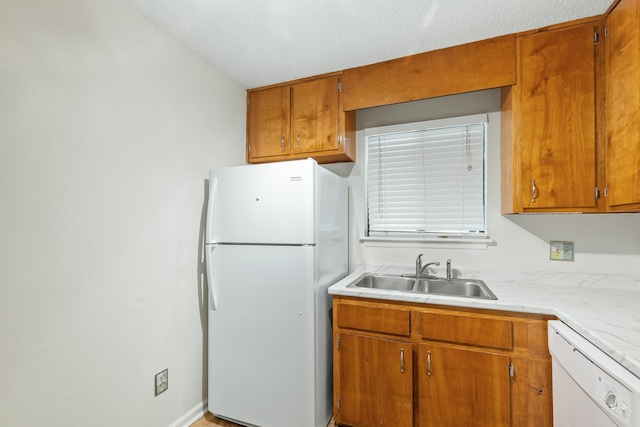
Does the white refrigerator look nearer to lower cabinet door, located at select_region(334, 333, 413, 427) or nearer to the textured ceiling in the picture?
lower cabinet door, located at select_region(334, 333, 413, 427)

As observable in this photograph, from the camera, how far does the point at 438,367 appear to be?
1.57 m

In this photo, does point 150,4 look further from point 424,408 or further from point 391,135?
point 424,408

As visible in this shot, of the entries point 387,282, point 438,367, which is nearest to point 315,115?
point 387,282

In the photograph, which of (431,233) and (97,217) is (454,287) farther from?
(97,217)

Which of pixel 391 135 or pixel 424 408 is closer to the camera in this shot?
pixel 424 408

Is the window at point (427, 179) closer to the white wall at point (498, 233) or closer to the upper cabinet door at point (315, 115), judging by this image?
the white wall at point (498, 233)

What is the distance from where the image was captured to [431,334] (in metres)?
1.58

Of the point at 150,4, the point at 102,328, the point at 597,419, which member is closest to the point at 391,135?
the point at 150,4

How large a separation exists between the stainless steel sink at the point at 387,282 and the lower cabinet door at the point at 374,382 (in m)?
0.44

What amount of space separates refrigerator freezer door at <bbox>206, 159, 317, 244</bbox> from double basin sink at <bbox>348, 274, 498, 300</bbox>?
0.56 metres

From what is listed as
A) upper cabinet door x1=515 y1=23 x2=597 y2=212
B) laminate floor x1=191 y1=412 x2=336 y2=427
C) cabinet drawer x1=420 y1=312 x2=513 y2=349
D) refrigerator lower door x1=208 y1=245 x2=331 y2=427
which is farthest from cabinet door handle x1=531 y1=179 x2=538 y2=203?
laminate floor x1=191 y1=412 x2=336 y2=427

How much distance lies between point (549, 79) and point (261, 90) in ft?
6.40

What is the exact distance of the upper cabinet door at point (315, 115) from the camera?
217 cm

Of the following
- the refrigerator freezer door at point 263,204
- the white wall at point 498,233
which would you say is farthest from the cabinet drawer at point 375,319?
the white wall at point 498,233
